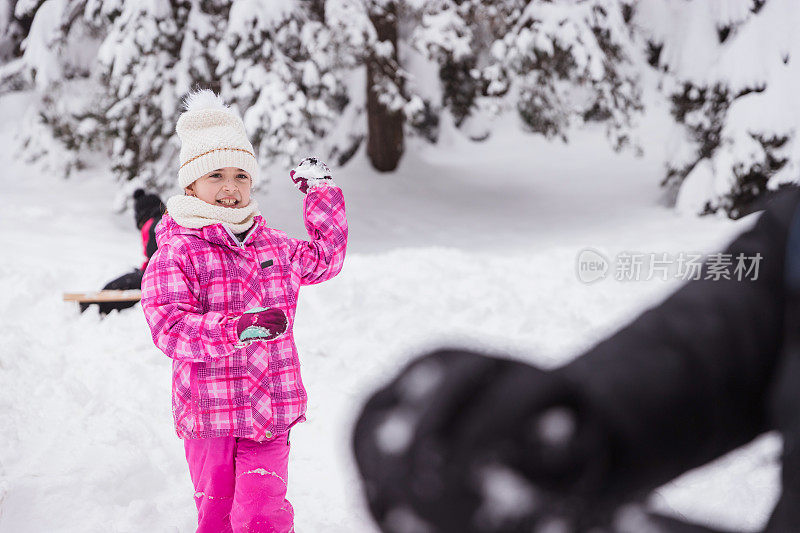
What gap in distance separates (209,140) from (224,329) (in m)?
0.78

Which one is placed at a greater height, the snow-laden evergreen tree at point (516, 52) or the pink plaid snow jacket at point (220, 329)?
the snow-laden evergreen tree at point (516, 52)

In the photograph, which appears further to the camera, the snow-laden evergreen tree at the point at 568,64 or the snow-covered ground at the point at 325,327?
the snow-laden evergreen tree at the point at 568,64

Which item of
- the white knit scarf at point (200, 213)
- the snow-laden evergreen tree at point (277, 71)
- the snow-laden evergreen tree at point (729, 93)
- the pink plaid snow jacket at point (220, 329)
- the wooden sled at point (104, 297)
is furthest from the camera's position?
the snow-laden evergreen tree at point (729, 93)

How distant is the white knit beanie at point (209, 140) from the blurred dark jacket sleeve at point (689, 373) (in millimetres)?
2150

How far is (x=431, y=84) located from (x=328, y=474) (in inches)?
433

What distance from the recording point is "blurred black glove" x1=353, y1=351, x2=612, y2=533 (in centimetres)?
48

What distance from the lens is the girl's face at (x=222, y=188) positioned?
257 cm

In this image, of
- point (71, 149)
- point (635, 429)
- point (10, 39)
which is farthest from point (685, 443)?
point (10, 39)

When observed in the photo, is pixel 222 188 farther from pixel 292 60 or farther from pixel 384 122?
pixel 384 122

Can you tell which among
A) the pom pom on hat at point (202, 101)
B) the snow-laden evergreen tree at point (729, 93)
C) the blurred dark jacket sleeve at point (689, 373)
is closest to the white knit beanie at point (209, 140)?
the pom pom on hat at point (202, 101)

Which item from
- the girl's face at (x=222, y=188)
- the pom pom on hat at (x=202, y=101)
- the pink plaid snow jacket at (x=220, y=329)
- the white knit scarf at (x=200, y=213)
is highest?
the pom pom on hat at (x=202, y=101)

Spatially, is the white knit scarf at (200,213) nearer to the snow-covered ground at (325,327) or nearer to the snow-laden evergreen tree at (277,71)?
the snow-covered ground at (325,327)

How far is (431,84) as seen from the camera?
45.4 ft

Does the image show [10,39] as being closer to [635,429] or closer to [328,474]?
[328,474]
